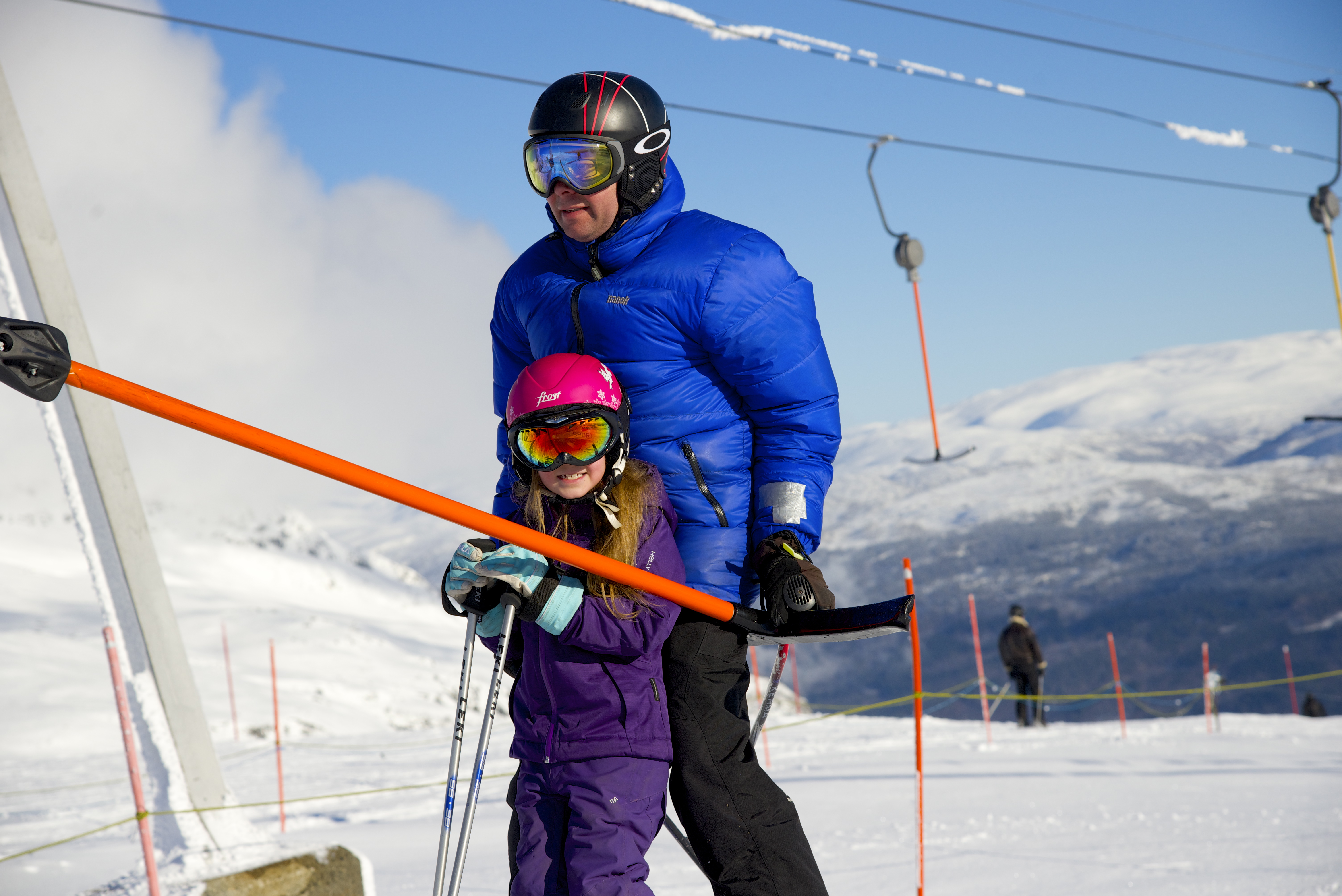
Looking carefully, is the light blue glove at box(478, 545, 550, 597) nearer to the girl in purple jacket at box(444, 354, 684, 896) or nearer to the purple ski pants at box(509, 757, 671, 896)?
the girl in purple jacket at box(444, 354, 684, 896)

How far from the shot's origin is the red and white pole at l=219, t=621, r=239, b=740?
1324 cm

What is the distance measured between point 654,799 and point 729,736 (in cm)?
23

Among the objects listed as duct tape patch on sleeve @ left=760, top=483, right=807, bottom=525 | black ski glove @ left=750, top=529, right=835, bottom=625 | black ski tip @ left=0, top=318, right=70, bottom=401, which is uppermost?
black ski tip @ left=0, top=318, right=70, bottom=401

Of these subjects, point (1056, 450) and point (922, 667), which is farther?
point (1056, 450)

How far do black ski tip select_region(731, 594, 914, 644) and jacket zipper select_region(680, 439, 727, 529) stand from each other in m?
0.24

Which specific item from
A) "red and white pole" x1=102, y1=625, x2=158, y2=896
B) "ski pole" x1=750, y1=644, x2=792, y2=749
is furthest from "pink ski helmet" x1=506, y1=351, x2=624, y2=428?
"red and white pole" x1=102, y1=625, x2=158, y2=896

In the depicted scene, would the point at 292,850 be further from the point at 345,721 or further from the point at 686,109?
the point at 345,721

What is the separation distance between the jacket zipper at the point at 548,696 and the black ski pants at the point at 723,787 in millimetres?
272

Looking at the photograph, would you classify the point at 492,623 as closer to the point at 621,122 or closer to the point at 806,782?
the point at 621,122

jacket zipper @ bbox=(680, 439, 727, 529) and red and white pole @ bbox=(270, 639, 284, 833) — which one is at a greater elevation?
jacket zipper @ bbox=(680, 439, 727, 529)

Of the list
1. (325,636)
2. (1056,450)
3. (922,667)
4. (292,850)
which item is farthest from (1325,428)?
(292,850)

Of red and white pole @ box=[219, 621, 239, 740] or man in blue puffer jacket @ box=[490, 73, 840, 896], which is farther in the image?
red and white pole @ box=[219, 621, 239, 740]

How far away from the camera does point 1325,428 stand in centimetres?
8675

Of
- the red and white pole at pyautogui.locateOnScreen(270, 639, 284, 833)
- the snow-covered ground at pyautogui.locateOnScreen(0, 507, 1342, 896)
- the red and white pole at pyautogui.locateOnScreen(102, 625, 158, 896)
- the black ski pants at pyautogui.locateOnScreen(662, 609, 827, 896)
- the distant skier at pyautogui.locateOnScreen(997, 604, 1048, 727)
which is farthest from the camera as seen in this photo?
the distant skier at pyautogui.locateOnScreen(997, 604, 1048, 727)
